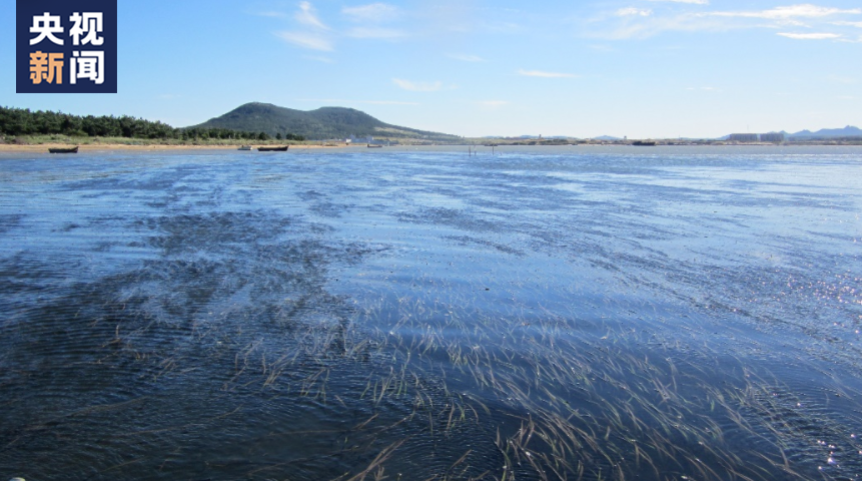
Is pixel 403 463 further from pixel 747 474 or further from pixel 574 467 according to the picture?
pixel 747 474

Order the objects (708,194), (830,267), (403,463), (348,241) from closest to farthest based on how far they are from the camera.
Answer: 1. (403,463)
2. (830,267)
3. (348,241)
4. (708,194)

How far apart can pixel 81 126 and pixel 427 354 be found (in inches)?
3894

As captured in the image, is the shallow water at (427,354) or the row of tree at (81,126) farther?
the row of tree at (81,126)

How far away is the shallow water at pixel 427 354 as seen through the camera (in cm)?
434

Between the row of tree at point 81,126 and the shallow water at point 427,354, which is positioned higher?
the row of tree at point 81,126

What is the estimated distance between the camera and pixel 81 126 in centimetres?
8606

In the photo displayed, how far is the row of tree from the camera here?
72812 millimetres

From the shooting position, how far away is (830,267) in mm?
10539

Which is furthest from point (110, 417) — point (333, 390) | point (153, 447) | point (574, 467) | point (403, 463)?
point (574, 467)

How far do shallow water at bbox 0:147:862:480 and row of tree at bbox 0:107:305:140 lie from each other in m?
75.5

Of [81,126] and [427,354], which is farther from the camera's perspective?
[81,126]

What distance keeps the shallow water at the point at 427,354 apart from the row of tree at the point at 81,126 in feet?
248

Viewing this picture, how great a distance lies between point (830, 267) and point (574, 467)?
9.24 meters

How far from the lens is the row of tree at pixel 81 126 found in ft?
239
